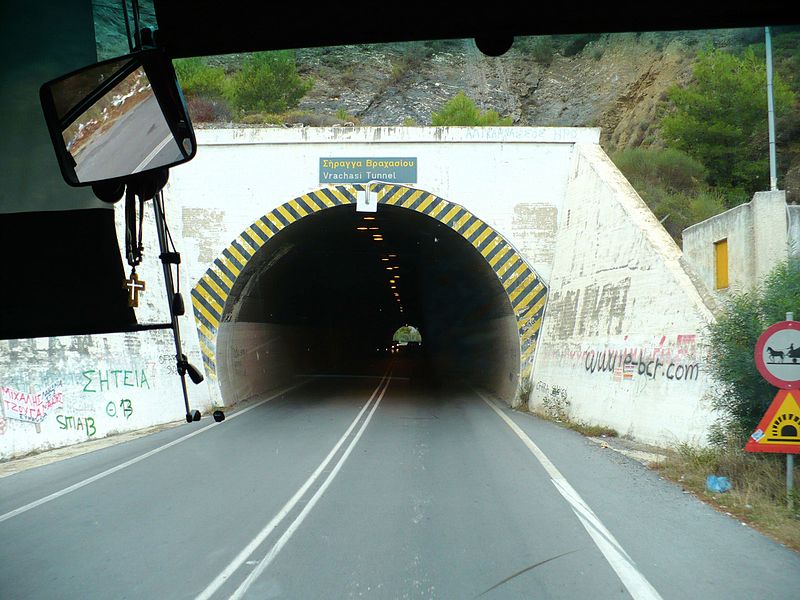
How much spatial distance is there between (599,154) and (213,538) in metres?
15.5

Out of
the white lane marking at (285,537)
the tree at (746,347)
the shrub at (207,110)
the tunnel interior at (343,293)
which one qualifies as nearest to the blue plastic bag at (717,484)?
the tree at (746,347)

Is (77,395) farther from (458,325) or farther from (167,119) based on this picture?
(458,325)

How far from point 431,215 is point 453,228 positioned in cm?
70

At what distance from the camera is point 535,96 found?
181ft

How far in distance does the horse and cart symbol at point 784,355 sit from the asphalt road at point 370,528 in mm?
1808

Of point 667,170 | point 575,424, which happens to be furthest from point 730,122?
point 575,424

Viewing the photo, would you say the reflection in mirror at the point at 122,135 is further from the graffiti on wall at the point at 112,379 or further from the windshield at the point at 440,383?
the graffiti on wall at the point at 112,379

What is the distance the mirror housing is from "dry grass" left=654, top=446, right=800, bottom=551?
650 centimetres

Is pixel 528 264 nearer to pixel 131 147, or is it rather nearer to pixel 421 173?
pixel 421 173

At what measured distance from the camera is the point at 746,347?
32.0ft

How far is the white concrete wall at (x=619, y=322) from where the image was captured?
12.2 metres

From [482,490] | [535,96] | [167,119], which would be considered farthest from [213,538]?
[535,96]

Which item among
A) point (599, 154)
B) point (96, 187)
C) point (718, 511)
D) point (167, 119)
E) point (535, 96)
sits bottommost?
point (718, 511)

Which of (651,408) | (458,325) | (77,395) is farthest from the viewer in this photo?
(458,325)
